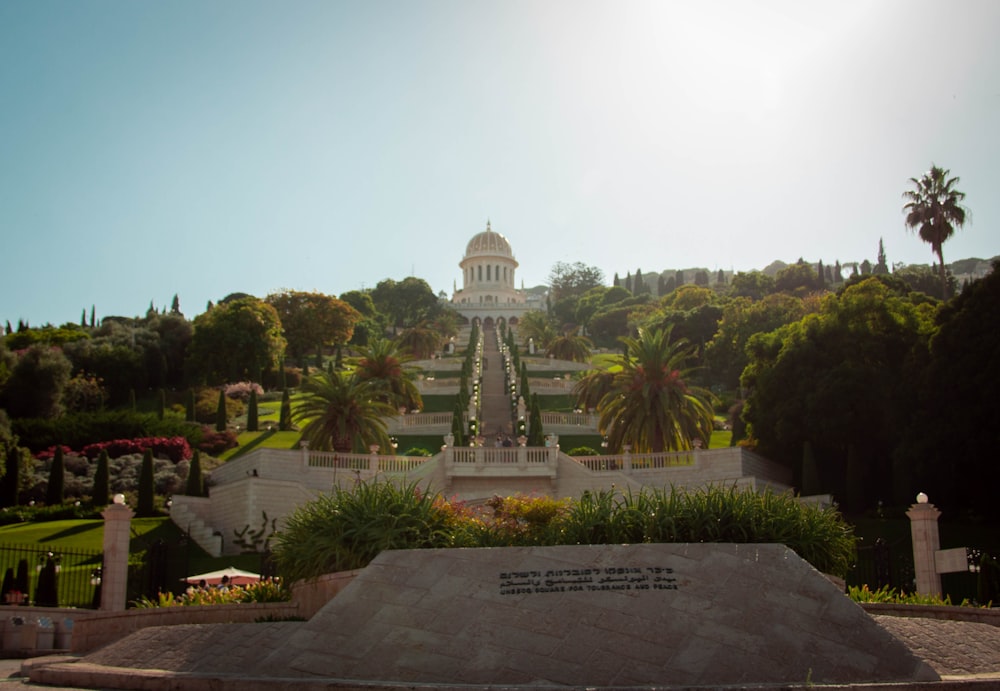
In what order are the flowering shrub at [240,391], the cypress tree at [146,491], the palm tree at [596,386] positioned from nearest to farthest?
the cypress tree at [146,491]
the palm tree at [596,386]
the flowering shrub at [240,391]

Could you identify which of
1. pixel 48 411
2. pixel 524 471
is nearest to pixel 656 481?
pixel 524 471

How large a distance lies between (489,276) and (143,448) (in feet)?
348

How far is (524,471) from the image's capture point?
35.3m

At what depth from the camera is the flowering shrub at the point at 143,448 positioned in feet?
141

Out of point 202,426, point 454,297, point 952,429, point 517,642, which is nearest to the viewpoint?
point 517,642

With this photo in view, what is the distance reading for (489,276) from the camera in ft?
483

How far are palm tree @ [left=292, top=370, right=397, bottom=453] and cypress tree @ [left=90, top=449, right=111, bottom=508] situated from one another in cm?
706

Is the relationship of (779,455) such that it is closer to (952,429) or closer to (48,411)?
(952,429)

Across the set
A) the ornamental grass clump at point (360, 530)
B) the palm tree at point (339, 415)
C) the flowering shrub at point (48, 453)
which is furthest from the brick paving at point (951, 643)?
the flowering shrub at point (48, 453)

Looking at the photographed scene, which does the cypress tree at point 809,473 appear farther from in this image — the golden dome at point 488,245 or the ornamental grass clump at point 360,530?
the golden dome at point 488,245

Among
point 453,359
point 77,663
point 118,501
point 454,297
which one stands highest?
point 454,297

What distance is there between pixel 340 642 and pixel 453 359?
2583 inches

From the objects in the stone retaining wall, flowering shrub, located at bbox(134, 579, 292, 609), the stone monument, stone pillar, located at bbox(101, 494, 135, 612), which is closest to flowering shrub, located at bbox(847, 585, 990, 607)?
the stone monument

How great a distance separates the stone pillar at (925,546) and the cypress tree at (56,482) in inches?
1140
